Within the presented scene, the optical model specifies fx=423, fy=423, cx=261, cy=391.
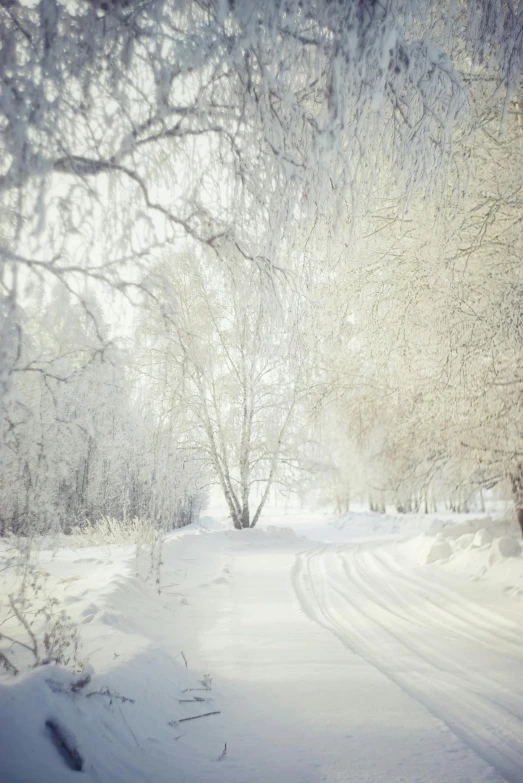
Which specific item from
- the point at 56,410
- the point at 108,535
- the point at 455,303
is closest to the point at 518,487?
the point at 455,303

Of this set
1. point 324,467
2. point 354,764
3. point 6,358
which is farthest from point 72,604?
point 324,467

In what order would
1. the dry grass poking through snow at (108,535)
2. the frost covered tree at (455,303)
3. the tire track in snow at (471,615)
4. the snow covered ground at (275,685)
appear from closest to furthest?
1. the snow covered ground at (275,685)
2. the frost covered tree at (455,303)
3. the tire track in snow at (471,615)
4. the dry grass poking through snow at (108,535)

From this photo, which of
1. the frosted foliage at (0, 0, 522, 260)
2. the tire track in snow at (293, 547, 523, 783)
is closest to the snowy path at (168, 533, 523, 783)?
the tire track in snow at (293, 547, 523, 783)

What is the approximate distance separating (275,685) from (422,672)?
1279 mm

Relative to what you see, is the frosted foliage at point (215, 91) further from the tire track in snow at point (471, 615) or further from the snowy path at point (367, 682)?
the tire track in snow at point (471, 615)

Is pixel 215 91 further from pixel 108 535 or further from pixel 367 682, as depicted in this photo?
pixel 108 535

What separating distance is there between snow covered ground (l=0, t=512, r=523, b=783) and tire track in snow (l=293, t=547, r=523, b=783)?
0.05 feet

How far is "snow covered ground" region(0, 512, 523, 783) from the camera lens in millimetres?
2146

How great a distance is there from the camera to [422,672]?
3.52 meters

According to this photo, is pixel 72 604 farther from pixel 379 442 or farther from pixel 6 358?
pixel 379 442

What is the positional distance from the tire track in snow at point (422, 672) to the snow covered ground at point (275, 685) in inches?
0.6

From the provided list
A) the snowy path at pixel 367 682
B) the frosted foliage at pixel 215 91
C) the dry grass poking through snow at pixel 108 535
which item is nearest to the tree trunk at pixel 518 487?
the snowy path at pixel 367 682

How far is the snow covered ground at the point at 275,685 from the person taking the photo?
215 cm

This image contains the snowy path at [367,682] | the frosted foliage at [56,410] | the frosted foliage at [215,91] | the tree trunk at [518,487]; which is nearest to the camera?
the frosted foliage at [215,91]
